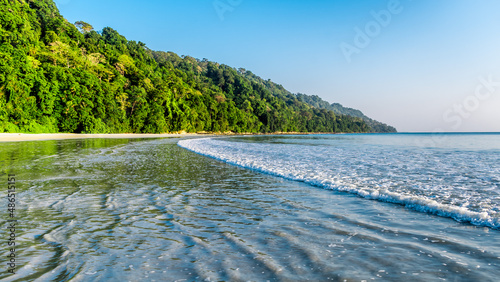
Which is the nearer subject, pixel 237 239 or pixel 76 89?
pixel 237 239

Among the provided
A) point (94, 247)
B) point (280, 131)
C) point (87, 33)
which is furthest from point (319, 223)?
point (280, 131)

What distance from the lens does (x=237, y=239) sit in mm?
4684

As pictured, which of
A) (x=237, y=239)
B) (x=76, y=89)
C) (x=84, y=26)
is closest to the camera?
(x=237, y=239)

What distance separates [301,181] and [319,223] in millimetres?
5260

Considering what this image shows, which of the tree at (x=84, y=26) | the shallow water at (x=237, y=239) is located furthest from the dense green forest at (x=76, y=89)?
the shallow water at (x=237, y=239)

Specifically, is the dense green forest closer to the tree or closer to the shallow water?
the tree

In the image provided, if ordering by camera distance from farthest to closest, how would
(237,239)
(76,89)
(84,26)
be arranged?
1. (84,26)
2. (76,89)
3. (237,239)

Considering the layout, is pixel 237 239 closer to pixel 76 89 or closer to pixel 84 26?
pixel 76 89

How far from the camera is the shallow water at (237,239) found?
3.54m

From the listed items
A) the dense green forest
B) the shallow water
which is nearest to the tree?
the dense green forest

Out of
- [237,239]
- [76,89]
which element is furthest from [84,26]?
[237,239]

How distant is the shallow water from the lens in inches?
139

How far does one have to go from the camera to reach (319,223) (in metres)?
5.59

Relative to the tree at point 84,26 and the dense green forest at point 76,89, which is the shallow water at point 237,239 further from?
the tree at point 84,26
